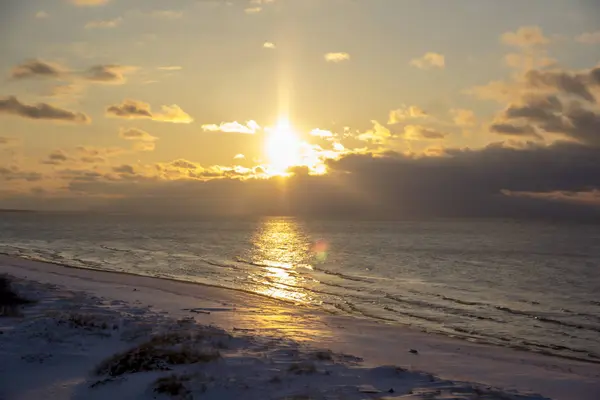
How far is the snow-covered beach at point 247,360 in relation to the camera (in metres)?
11.6

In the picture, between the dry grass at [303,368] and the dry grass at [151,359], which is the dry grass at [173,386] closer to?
the dry grass at [151,359]

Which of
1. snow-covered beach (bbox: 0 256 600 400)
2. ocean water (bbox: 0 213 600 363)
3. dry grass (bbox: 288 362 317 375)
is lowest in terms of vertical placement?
ocean water (bbox: 0 213 600 363)

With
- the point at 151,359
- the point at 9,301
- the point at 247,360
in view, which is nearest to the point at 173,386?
the point at 151,359

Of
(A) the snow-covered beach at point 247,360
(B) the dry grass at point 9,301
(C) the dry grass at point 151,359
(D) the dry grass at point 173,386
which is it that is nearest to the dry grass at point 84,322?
(A) the snow-covered beach at point 247,360

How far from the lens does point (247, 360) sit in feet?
44.6

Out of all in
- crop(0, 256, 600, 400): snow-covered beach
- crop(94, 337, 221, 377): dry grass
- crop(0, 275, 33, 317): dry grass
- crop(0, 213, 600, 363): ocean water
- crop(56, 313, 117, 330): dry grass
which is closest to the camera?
crop(0, 256, 600, 400): snow-covered beach

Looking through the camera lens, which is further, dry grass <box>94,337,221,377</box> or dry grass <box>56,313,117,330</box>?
Answer: dry grass <box>56,313,117,330</box>

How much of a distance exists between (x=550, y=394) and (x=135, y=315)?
14.5 meters

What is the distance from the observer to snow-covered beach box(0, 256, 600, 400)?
1156 cm

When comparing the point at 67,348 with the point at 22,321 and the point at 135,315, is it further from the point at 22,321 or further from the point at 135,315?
the point at 135,315

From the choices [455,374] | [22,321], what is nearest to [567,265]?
[455,374]

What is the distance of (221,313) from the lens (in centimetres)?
2366

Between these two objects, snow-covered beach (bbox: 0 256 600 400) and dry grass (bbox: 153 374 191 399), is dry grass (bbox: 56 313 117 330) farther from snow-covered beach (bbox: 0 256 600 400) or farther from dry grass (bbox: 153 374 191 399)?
dry grass (bbox: 153 374 191 399)

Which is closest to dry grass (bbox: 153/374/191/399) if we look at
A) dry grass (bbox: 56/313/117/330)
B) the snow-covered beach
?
the snow-covered beach
